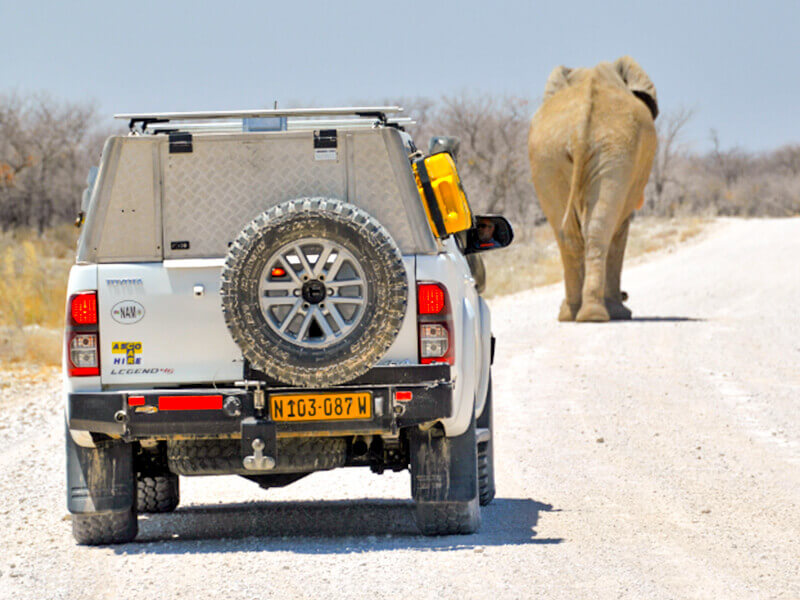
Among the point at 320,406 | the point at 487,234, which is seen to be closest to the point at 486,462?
the point at 487,234

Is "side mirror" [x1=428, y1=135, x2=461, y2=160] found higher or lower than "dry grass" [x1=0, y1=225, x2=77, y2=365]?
higher

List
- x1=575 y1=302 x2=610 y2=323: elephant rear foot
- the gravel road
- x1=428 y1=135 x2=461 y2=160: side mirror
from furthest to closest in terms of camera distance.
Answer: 1. x1=575 y1=302 x2=610 y2=323: elephant rear foot
2. x1=428 y1=135 x2=461 y2=160: side mirror
3. the gravel road

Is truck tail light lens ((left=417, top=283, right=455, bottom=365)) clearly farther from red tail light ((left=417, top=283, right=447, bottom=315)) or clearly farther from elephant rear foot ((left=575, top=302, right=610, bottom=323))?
elephant rear foot ((left=575, top=302, right=610, bottom=323))

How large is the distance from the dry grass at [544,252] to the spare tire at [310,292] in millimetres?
22884

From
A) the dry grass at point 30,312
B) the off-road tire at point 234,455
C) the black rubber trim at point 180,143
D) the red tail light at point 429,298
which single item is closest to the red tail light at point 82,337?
the off-road tire at point 234,455

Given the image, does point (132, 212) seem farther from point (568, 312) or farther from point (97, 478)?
point (568, 312)

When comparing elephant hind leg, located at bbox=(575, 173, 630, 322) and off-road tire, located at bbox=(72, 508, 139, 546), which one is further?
elephant hind leg, located at bbox=(575, 173, 630, 322)

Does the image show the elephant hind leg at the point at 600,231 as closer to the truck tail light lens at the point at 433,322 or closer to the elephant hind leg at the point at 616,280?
the elephant hind leg at the point at 616,280

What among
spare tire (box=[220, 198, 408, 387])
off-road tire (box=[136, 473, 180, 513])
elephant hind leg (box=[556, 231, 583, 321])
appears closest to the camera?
spare tire (box=[220, 198, 408, 387])

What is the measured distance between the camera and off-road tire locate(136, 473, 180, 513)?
872 cm

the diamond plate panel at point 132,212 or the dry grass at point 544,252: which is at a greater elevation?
the diamond plate panel at point 132,212

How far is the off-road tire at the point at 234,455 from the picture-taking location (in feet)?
24.0

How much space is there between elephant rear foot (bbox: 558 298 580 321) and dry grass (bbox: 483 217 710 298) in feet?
26.0

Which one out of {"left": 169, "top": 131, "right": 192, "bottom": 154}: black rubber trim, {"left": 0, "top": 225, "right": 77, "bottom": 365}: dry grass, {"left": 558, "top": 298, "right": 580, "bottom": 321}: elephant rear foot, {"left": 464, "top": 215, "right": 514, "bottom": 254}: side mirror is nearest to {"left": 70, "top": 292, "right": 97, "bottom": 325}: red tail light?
{"left": 169, "top": 131, "right": 192, "bottom": 154}: black rubber trim
